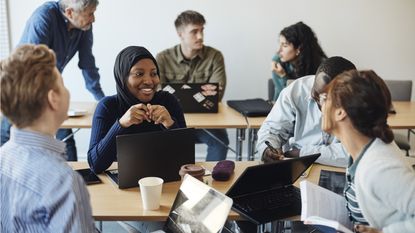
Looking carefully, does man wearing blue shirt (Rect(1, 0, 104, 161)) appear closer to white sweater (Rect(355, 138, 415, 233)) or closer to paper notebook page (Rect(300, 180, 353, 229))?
paper notebook page (Rect(300, 180, 353, 229))

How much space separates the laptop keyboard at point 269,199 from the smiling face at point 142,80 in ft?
2.31

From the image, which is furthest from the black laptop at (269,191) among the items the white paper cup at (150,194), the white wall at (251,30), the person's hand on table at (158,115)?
the white wall at (251,30)

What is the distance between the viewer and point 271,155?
196cm

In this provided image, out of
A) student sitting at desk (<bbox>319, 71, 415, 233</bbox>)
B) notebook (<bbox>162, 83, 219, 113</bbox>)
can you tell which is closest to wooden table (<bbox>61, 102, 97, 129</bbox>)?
notebook (<bbox>162, 83, 219, 113</bbox>)

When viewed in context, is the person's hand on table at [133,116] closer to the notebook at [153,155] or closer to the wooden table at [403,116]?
the notebook at [153,155]

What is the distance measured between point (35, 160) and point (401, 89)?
10.6 feet

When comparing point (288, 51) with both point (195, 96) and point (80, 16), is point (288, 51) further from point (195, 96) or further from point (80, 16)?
point (80, 16)

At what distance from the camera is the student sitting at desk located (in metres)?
1.18

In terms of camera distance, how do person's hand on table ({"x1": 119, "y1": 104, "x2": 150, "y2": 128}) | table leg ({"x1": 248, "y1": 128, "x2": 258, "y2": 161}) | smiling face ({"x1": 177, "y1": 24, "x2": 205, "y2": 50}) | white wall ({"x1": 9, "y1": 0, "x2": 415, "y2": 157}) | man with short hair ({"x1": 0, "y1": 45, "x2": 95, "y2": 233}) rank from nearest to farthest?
man with short hair ({"x1": 0, "y1": 45, "x2": 95, "y2": 233}) < person's hand on table ({"x1": 119, "y1": 104, "x2": 150, "y2": 128}) < table leg ({"x1": 248, "y1": 128, "x2": 258, "y2": 161}) < smiling face ({"x1": 177, "y1": 24, "x2": 205, "y2": 50}) < white wall ({"x1": 9, "y1": 0, "x2": 415, "y2": 157})

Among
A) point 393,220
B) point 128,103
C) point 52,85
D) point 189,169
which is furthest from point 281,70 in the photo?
point 52,85

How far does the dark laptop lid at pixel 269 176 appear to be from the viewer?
5.05 feet

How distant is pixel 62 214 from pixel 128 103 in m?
1.05

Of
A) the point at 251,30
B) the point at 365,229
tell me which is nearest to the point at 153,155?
the point at 365,229

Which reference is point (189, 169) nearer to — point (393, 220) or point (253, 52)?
point (393, 220)
